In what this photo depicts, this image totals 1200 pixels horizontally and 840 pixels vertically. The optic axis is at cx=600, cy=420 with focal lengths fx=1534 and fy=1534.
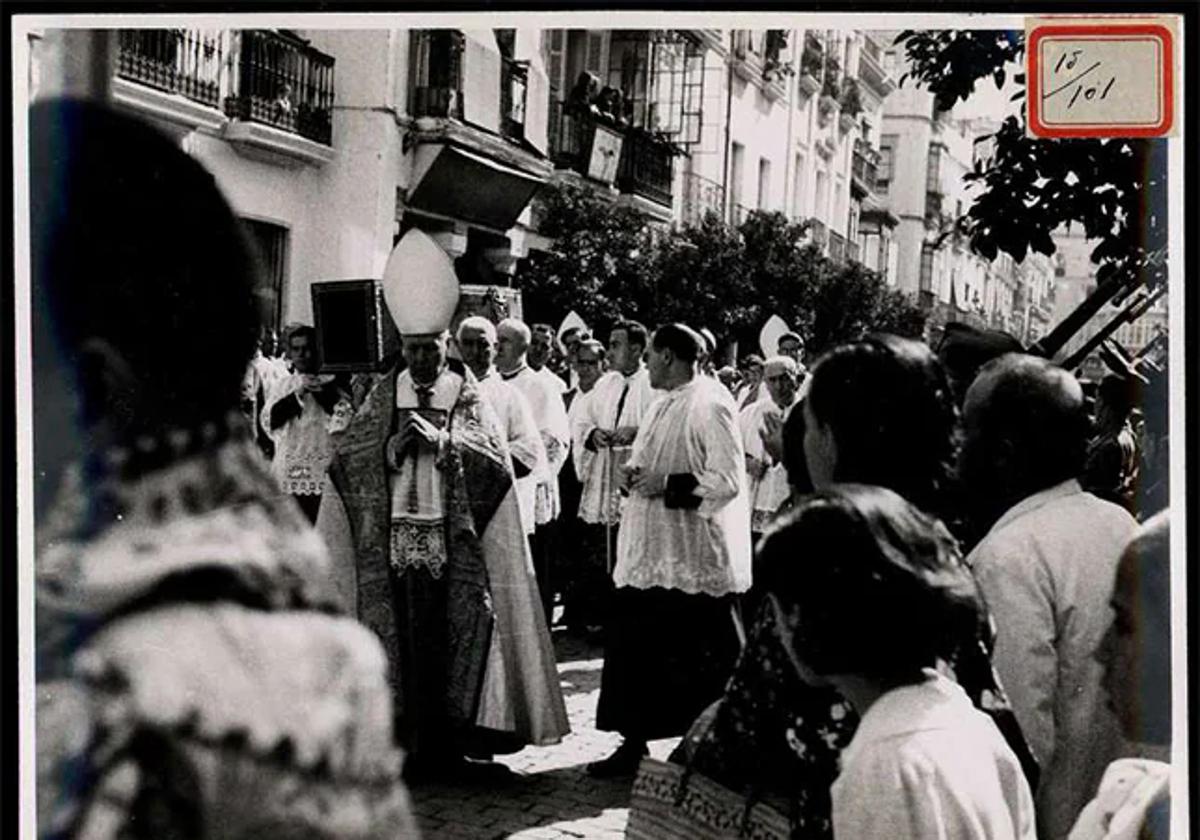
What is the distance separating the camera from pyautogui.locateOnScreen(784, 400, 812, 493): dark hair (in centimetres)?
220

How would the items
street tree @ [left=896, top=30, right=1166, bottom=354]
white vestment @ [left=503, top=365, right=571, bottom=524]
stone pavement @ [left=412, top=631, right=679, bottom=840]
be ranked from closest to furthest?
1. street tree @ [left=896, top=30, right=1166, bottom=354]
2. stone pavement @ [left=412, top=631, right=679, bottom=840]
3. white vestment @ [left=503, top=365, right=571, bottom=524]

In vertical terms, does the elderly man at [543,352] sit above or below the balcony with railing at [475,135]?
below

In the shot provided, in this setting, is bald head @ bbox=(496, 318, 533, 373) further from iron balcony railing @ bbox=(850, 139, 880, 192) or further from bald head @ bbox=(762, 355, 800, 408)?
iron balcony railing @ bbox=(850, 139, 880, 192)

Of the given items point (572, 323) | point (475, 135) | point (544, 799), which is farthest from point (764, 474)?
point (475, 135)

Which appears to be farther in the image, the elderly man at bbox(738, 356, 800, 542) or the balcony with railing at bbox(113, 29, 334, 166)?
the elderly man at bbox(738, 356, 800, 542)

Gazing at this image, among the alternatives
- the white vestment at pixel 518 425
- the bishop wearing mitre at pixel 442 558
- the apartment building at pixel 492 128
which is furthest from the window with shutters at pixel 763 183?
the white vestment at pixel 518 425

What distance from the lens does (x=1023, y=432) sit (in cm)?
231

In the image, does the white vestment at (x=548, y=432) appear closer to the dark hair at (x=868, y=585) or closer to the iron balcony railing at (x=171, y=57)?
the iron balcony railing at (x=171, y=57)

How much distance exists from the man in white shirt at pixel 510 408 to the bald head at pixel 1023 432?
2165 mm

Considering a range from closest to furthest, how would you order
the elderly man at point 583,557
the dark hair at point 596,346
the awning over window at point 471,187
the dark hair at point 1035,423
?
1. the dark hair at point 1035,423
2. the awning over window at point 471,187
3. the dark hair at point 596,346
4. the elderly man at point 583,557

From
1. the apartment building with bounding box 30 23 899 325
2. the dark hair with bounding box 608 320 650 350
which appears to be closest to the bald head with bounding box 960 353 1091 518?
the apartment building with bounding box 30 23 899 325

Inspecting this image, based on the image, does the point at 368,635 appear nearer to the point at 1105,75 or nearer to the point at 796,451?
the point at 796,451

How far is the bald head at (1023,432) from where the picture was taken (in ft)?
7.57

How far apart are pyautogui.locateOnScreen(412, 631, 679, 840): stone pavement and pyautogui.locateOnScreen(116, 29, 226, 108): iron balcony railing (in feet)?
5.88
